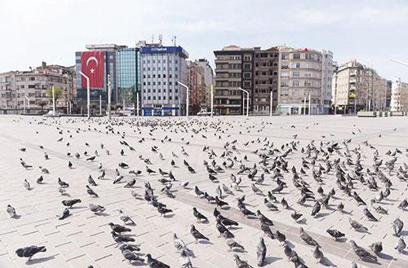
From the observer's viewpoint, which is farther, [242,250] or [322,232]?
[322,232]

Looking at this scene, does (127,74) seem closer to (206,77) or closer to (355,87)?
(206,77)

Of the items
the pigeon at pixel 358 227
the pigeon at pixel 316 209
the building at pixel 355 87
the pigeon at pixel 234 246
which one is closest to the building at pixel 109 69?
the building at pixel 355 87

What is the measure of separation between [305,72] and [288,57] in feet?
22.6

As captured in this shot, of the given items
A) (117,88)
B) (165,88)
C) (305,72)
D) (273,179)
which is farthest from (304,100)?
(273,179)

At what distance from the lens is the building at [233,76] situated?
326 ft

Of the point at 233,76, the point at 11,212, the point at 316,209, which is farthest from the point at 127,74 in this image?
the point at 316,209

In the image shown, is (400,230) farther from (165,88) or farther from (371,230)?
(165,88)

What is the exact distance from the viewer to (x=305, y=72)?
97500 mm

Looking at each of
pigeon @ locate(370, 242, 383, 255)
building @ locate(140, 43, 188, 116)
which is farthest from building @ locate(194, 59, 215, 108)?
pigeon @ locate(370, 242, 383, 255)

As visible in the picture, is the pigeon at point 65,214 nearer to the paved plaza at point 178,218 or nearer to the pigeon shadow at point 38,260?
the paved plaza at point 178,218

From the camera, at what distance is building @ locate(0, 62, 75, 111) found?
4134 inches

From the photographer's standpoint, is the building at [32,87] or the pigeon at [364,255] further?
the building at [32,87]

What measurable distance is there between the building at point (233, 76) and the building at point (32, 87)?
49.1 m

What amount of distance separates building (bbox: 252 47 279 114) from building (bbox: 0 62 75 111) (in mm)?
60143
